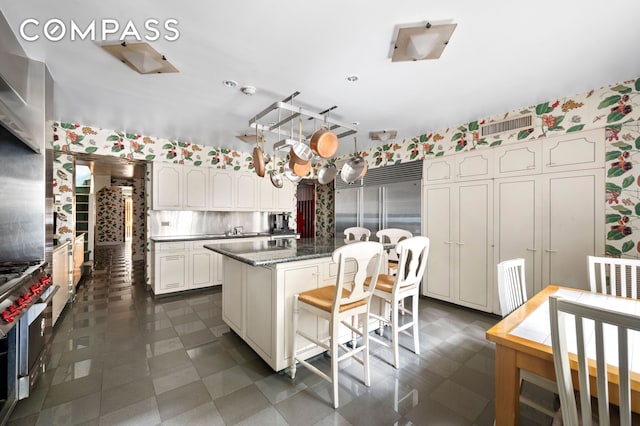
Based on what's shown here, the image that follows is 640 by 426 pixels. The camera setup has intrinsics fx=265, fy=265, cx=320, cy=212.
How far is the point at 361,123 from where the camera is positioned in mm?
3527

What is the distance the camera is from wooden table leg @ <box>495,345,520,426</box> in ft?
3.85

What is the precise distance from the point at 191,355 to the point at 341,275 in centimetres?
166

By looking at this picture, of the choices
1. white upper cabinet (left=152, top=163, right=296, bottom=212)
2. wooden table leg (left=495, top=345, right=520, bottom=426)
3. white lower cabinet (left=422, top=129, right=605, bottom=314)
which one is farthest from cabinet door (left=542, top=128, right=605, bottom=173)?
white upper cabinet (left=152, top=163, right=296, bottom=212)

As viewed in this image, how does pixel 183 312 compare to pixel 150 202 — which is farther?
pixel 150 202

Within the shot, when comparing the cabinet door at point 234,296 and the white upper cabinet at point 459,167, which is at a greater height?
the white upper cabinet at point 459,167

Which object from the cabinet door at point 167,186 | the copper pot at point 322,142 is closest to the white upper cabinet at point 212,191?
the cabinet door at point 167,186

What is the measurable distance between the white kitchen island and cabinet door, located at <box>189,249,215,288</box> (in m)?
1.99

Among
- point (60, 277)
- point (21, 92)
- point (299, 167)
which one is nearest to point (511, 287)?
point (299, 167)

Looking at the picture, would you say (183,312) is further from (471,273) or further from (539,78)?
(539,78)

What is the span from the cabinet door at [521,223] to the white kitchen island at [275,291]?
2.09 metres

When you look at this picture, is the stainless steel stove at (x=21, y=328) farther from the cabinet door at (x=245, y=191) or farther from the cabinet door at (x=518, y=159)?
the cabinet door at (x=518, y=159)

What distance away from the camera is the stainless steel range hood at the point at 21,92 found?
1.58 m

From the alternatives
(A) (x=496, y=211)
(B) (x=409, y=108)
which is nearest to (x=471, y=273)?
(A) (x=496, y=211)

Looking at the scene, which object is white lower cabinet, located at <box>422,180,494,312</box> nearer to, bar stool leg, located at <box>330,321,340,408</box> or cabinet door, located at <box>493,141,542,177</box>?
cabinet door, located at <box>493,141,542,177</box>
